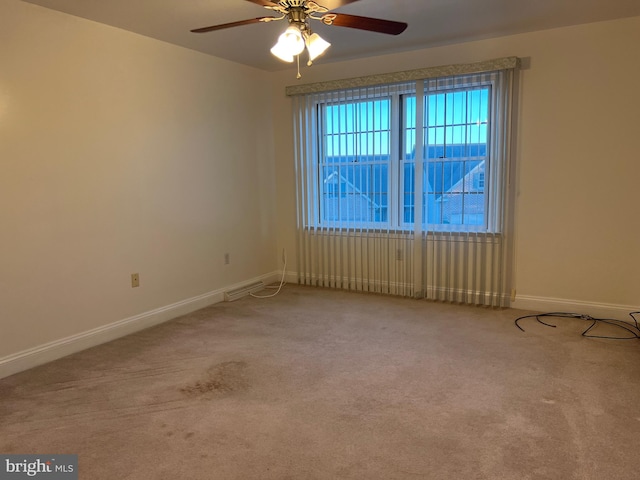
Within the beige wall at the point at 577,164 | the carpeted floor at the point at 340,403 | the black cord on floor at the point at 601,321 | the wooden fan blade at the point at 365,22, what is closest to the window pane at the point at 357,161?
Answer: the beige wall at the point at 577,164

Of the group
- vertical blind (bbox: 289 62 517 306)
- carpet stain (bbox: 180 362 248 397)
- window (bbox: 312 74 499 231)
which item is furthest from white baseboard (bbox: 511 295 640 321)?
carpet stain (bbox: 180 362 248 397)

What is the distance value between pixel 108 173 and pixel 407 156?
275 centimetres

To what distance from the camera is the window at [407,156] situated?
4020 mm

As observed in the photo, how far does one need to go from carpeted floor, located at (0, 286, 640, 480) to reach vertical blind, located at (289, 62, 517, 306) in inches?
31.7

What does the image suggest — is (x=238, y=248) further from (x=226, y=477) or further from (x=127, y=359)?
(x=226, y=477)

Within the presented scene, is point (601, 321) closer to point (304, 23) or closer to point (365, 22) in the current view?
point (365, 22)

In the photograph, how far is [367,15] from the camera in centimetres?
323

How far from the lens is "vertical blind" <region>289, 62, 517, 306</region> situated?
4000mm

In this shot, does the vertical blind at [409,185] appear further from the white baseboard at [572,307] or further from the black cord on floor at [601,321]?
the black cord on floor at [601,321]

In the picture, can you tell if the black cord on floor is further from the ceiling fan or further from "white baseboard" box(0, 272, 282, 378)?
"white baseboard" box(0, 272, 282, 378)

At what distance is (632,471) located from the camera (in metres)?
1.85

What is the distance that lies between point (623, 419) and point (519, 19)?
288cm

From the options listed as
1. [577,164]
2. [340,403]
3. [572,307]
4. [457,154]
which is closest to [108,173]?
[340,403]

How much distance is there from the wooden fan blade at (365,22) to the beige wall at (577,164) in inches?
75.1
